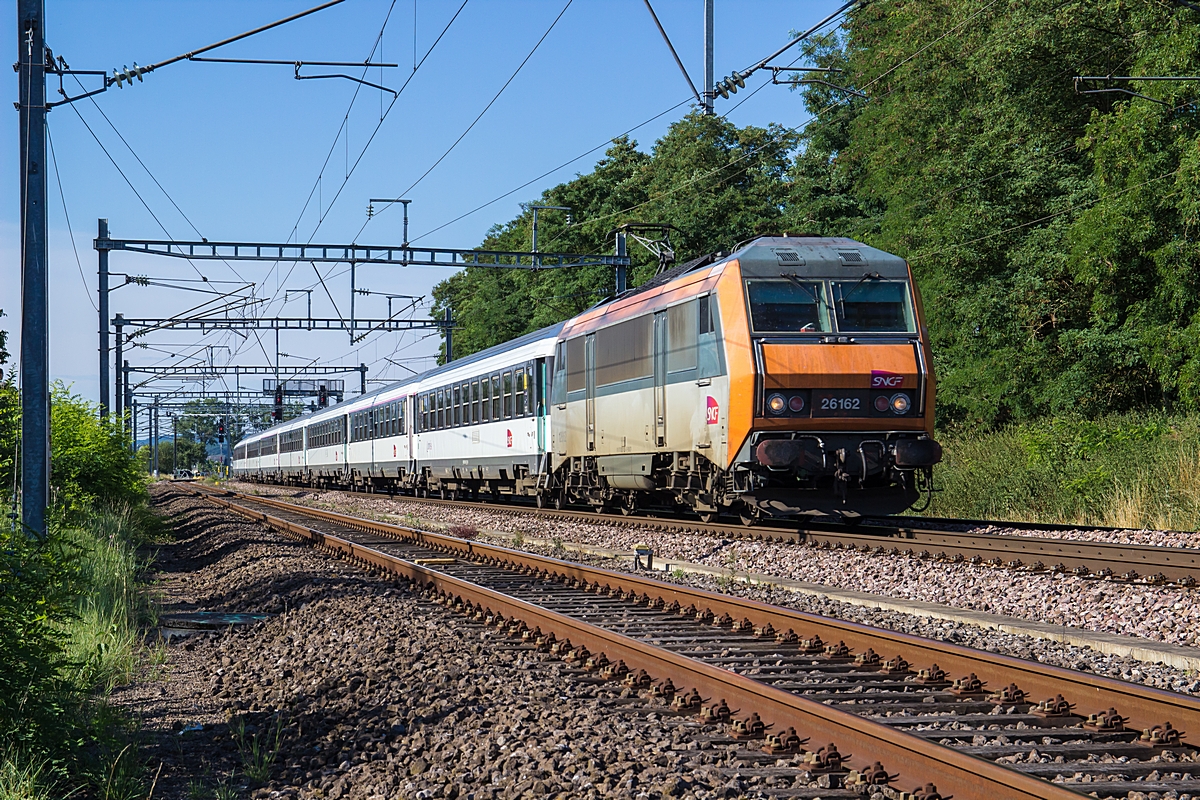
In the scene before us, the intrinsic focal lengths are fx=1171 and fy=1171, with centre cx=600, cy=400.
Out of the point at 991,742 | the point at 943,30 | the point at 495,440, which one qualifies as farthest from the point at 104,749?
the point at 943,30

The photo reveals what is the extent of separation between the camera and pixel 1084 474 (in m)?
19.0

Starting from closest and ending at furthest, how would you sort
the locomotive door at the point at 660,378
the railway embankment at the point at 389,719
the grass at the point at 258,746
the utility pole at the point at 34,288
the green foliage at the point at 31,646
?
1. the railway embankment at the point at 389,719
2. the grass at the point at 258,746
3. the green foliage at the point at 31,646
4. the utility pole at the point at 34,288
5. the locomotive door at the point at 660,378

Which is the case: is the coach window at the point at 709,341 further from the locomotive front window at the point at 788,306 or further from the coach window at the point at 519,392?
the coach window at the point at 519,392

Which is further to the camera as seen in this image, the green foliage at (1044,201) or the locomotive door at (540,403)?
the green foliage at (1044,201)

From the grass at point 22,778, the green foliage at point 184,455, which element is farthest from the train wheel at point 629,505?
the green foliage at point 184,455

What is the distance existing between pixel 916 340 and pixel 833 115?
30.9 metres

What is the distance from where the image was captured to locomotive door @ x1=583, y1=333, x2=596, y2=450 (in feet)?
62.9

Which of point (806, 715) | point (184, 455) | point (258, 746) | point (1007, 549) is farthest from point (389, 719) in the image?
point (184, 455)

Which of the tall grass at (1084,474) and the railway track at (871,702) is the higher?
the tall grass at (1084,474)

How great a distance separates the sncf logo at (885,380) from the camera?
45.8 feet

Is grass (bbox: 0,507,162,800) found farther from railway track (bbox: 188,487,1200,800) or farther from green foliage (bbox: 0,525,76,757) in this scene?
railway track (bbox: 188,487,1200,800)

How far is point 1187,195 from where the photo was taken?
74.0 ft

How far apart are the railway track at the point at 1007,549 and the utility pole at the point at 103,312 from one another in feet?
55.2

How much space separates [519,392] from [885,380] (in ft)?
35.1
